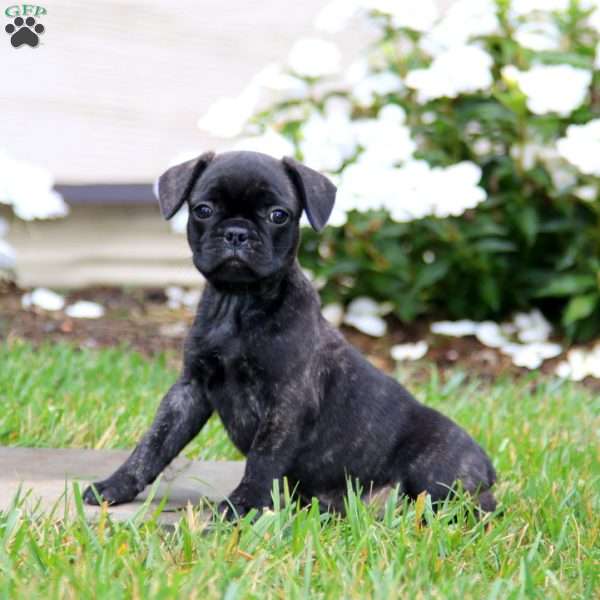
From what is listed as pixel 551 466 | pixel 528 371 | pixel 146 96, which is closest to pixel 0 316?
pixel 146 96

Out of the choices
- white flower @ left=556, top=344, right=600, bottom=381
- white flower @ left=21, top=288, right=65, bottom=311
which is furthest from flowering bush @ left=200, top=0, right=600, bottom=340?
white flower @ left=21, top=288, right=65, bottom=311

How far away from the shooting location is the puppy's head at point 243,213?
3.70 metres

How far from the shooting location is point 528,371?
6.86 m

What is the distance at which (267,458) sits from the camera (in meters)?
3.81

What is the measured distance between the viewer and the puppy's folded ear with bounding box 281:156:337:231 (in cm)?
388

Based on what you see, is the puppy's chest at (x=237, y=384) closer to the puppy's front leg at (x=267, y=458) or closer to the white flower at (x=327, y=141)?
the puppy's front leg at (x=267, y=458)

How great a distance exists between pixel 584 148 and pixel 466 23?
45.2 inches

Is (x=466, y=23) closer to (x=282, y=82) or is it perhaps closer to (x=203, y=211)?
(x=282, y=82)

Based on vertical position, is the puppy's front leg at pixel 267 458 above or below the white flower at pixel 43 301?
below

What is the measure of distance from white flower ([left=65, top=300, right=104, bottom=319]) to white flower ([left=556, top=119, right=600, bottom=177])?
3005 millimetres

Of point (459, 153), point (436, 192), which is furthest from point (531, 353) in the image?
point (459, 153)

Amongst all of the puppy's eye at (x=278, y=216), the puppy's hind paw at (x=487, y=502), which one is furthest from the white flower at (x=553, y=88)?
the puppy's eye at (x=278, y=216)

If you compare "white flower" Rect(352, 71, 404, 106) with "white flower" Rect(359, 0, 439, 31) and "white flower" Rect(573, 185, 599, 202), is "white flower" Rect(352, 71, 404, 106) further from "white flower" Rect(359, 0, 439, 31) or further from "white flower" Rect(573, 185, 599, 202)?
"white flower" Rect(573, 185, 599, 202)

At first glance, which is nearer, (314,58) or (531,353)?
(531,353)
